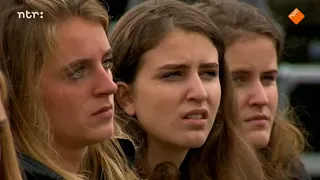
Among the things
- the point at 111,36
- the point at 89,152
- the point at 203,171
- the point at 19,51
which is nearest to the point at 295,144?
the point at 203,171

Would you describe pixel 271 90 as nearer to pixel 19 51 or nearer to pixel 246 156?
pixel 246 156

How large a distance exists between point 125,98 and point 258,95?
2.01ft

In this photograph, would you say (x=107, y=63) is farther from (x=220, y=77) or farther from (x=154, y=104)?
(x=220, y=77)

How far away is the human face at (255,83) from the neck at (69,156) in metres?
0.94

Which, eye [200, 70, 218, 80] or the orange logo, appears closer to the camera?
eye [200, 70, 218, 80]

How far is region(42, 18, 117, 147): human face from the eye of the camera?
2488 millimetres

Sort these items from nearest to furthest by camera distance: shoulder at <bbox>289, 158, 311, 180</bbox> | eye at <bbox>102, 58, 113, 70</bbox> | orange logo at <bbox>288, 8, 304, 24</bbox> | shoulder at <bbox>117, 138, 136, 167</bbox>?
eye at <bbox>102, 58, 113, 70</bbox>
shoulder at <bbox>117, 138, 136, 167</bbox>
shoulder at <bbox>289, 158, 311, 180</bbox>
orange logo at <bbox>288, 8, 304, 24</bbox>

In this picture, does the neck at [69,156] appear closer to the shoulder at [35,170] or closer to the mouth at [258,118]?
the shoulder at [35,170]

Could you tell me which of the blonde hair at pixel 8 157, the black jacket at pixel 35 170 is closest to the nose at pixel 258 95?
the black jacket at pixel 35 170

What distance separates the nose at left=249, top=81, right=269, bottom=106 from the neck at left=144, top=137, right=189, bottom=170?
0.48 m

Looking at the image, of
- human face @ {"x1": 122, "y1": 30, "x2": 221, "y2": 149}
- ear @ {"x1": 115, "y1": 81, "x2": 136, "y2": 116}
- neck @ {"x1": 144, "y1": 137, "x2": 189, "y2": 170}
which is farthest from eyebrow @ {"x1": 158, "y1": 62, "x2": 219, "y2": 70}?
neck @ {"x1": 144, "y1": 137, "x2": 189, "y2": 170}

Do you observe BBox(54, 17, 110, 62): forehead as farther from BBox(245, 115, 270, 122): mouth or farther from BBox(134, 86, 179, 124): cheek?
BBox(245, 115, 270, 122): mouth

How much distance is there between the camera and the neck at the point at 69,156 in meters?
2.53

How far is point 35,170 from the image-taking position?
7.73 feet
